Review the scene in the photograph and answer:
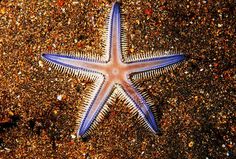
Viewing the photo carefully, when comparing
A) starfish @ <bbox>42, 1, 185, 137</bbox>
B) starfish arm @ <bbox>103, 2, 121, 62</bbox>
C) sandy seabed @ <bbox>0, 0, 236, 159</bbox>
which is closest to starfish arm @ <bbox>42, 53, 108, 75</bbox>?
starfish @ <bbox>42, 1, 185, 137</bbox>

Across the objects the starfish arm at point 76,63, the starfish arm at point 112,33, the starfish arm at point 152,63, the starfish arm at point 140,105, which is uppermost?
the starfish arm at point 112,33

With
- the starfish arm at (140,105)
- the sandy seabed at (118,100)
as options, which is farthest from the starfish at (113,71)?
the sandy seabed at (118,100)

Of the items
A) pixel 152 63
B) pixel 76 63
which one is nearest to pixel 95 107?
pixel 76 63

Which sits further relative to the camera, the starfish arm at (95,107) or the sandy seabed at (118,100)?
the sandy seabed at (118,100)

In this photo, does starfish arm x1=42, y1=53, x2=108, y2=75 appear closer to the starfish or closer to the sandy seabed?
the starfish

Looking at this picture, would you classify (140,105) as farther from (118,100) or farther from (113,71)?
(113,71)

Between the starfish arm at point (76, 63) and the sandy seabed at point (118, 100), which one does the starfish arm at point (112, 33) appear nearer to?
the starfish arm at point (76, 63)

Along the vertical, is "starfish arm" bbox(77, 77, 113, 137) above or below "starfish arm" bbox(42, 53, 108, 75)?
below

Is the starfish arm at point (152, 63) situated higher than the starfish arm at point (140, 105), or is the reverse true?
the starfish arm at point (152, 63)

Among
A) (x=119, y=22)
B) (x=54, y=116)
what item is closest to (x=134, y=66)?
(x=119, y=22)
